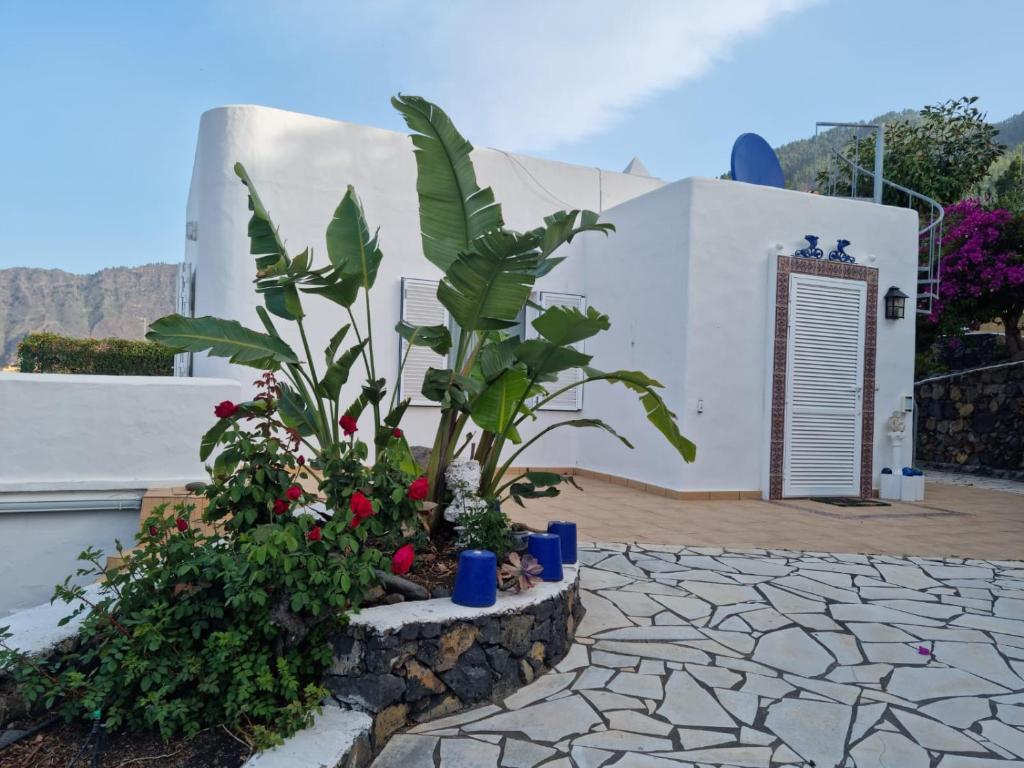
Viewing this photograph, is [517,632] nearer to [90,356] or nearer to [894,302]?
[894,302]

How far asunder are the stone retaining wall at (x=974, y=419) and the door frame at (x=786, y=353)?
13.6 feet

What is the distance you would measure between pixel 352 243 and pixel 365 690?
2.29m

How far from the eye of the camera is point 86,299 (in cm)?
3300

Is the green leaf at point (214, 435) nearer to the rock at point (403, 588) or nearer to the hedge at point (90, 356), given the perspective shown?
the rock at point (403, 588)

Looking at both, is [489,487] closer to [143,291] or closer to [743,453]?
[743,453]

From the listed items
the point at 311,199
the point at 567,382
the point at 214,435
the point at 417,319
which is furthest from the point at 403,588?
the point at 567,382

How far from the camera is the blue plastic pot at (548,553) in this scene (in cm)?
345

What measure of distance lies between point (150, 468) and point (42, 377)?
3.08ft

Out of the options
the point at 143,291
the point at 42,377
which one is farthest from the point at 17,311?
the point at 42,377

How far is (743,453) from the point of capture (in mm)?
7949

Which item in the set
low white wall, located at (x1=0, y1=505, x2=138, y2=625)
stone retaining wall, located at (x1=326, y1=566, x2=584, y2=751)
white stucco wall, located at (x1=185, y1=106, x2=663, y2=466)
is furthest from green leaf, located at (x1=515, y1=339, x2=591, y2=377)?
white stucco wall, located at (x1=185, y1=106, x2=663, y2=466)

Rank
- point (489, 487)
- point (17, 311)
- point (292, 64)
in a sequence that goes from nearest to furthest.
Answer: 1. point (489, 487)
2. point (292, 64)
3. point (17, 311)

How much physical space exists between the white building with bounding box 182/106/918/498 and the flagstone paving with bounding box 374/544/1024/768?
313 centimetres

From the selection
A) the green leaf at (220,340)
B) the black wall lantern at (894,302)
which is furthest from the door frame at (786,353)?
the green leaf at (220,340)
